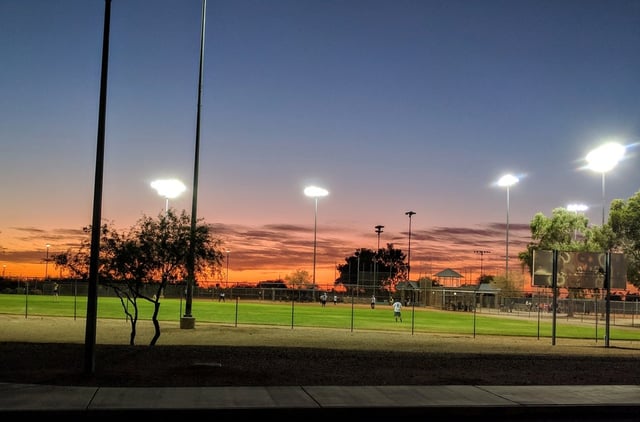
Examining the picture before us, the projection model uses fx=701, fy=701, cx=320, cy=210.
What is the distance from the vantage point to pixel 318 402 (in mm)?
10906

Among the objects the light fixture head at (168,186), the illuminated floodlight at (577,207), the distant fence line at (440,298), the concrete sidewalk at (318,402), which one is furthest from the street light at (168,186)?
the illuminated floodlight at (577,207)

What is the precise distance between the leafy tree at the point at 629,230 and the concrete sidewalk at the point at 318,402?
51.8m

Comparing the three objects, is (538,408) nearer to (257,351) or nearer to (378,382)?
(378,382)

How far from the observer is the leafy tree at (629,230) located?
196 feet

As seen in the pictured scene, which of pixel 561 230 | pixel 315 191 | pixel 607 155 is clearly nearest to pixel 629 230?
pixel 561 230

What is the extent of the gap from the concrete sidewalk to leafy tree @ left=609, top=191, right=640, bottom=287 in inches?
2039

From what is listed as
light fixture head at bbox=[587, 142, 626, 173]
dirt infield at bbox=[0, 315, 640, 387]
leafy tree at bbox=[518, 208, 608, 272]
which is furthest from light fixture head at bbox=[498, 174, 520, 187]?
dirt infield at bbox=[0, 315, 640, 387]

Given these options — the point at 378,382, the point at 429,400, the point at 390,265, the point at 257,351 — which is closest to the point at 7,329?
the point at 257,351

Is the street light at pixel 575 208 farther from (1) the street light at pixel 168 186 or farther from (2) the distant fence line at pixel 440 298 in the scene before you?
(1) the street light at pixel 168 186

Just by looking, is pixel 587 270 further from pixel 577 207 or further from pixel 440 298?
pixel 577 207

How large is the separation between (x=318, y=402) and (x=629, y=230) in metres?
57.2

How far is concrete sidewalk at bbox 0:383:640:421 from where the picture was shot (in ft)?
33.1

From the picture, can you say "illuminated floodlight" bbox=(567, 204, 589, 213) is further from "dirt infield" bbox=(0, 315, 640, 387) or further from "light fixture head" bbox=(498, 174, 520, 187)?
"dirt infield" bbox=(0, 315, 640, 387)

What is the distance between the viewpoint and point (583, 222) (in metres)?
75.9
